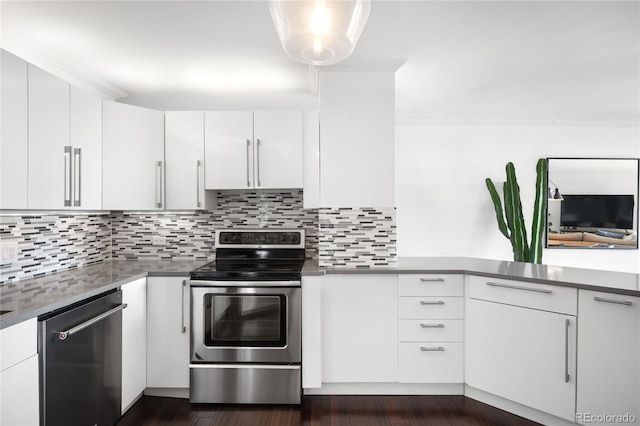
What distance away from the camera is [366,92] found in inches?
98.3

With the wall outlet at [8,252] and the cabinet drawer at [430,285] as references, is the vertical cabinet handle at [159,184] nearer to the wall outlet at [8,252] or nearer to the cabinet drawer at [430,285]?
the wall outlet at [8,252]

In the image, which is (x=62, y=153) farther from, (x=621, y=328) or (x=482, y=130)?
(x=482, y=130)

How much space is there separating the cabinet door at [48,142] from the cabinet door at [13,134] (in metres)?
0.04

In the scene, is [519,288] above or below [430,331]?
above

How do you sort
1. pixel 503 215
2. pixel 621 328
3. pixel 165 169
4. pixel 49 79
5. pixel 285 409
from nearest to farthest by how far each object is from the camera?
pixel 621 328 < pixel 49 79 < pixel 285 409 < pixel 165 169 < pixel 503 215

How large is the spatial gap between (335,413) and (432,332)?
2.66 feet

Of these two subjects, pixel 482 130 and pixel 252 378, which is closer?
pixel 252 378

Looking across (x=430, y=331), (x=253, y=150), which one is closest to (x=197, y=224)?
(x=253, y=150)

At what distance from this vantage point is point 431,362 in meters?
2.34

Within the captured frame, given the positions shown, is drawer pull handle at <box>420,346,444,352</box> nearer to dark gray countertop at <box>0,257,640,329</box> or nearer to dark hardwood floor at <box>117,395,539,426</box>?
dark hardwood floor at <box>117,395,539,426</box>

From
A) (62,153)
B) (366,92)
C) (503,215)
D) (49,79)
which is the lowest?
(503,215)

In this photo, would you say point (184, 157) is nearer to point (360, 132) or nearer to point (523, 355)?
point (360, 132)

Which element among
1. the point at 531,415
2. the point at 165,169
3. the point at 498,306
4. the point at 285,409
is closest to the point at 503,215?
the point at 498,306

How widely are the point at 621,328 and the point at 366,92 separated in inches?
78.2
